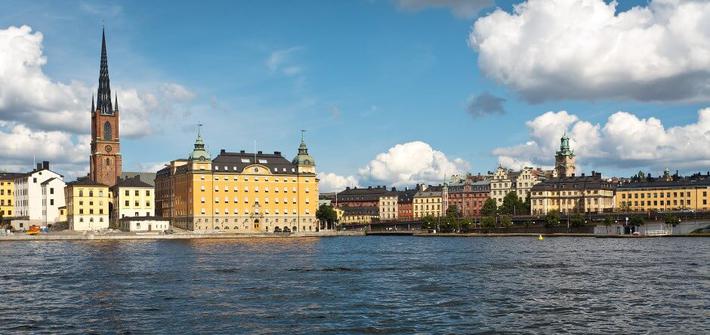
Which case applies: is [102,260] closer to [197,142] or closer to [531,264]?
[531,264]

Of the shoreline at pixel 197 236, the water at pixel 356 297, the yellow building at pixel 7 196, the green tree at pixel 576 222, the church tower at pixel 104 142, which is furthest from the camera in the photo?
the church tower at pixel 104 142

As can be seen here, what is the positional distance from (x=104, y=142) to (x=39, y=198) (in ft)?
81.5

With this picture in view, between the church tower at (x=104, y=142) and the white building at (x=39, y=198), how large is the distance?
1678 cm

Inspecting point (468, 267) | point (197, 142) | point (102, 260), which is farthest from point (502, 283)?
point (197, 142)

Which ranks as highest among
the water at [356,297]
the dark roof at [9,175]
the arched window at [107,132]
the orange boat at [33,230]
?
the arched window at [107,132]

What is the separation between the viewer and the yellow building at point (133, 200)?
169 meters

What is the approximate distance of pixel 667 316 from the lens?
37.7 metres

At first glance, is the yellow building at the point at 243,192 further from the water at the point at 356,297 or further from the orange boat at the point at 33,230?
the water at the point at 356,297

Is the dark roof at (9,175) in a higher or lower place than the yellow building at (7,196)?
higher

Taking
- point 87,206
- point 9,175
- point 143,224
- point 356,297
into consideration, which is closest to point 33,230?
point 87,206

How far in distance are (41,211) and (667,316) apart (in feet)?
521

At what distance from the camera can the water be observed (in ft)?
117

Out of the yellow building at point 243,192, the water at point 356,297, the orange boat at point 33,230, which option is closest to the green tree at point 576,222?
the yellow building at point 243,192

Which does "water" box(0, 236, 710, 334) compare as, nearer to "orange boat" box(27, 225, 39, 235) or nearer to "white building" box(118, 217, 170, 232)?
"orange boat" box(27, 225, 39, 235)
